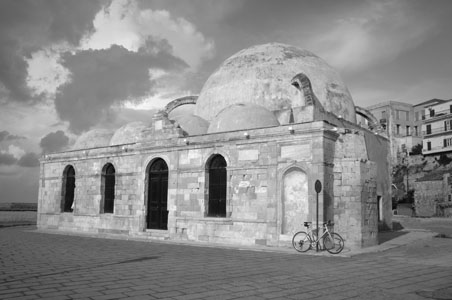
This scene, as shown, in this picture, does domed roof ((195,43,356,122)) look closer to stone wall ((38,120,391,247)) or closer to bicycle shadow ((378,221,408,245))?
stone wall ((38,120,391,247))

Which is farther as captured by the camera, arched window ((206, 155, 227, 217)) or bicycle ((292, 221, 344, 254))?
arched window ((206, 155, 227, 217))

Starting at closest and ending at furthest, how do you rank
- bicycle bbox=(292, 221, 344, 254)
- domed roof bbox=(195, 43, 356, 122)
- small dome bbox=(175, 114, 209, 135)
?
1. bicycle bbox=(292, 221, 344, 254)
2. small dome bbox=(175, 114, 209, 135)
3. domed roof bbox=(195, 43, 356, 122)

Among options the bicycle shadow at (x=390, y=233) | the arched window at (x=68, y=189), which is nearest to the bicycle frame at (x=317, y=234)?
the bicycle shadow at (x=390, y=233)

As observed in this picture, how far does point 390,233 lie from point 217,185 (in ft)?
28.4

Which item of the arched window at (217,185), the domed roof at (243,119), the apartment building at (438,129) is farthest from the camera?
the apartment building at (438,129)

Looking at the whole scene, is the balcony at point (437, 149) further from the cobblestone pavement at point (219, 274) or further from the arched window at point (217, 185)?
the arched window at point (217, 185)

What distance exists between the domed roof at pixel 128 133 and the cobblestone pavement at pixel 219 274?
10108mm

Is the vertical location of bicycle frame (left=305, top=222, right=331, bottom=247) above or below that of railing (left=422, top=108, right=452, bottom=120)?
below

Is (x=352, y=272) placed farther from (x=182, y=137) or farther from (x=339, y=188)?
(x=182, y=137)

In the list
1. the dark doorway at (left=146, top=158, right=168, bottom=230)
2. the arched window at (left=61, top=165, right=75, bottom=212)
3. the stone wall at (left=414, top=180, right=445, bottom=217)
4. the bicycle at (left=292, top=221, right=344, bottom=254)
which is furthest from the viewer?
the stone wall at (left=414, top=180, right=445, bottom=217)

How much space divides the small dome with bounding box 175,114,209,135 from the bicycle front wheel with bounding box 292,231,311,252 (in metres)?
7.68

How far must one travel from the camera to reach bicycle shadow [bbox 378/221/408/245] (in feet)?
53.0

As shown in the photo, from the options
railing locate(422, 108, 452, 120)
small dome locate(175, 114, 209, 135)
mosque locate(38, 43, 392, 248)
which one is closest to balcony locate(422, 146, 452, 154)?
railing locate(422, 108, 452, 120)

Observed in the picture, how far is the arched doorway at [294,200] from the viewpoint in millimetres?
14094
